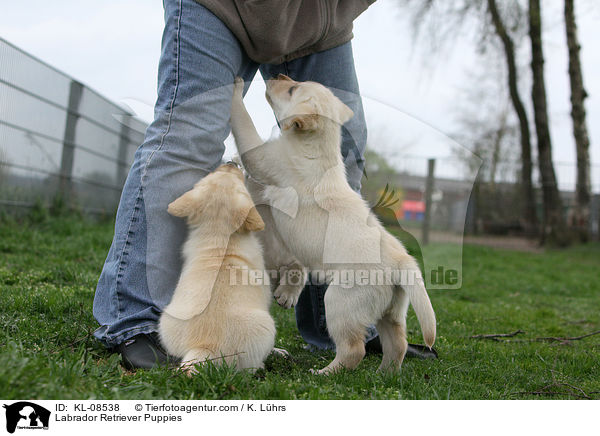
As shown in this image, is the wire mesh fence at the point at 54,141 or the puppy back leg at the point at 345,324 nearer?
the puppy back leg at the point at 345,324

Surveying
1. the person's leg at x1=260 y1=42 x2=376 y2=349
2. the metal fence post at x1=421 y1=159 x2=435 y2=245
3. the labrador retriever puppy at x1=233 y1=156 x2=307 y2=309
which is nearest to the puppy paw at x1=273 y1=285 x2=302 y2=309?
the labrador retriever puppy at x1=233 y1=156 x2=307 y2=309

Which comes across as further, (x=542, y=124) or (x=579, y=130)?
(x=542, y=124)

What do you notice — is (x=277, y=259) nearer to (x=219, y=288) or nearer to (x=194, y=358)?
(x=219, y=288)

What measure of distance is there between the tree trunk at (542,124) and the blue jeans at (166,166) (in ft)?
38.0

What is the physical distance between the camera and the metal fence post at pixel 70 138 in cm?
799

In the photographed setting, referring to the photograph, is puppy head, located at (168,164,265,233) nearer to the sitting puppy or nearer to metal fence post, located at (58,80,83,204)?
the sitting puppy

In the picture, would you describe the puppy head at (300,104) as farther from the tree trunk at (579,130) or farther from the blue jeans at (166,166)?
the tree trunk at (579,130)

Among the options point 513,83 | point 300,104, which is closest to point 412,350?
point 300,104

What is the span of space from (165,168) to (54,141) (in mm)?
6404

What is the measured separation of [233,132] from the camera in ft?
8.13

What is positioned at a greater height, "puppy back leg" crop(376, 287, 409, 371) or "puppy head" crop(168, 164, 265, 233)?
"puppy head" crop(168, 164, 265, 233)

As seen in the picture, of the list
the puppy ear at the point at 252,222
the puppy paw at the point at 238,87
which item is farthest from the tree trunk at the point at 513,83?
the puppy ear at the point at 252,222

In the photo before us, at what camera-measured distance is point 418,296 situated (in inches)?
86.5
